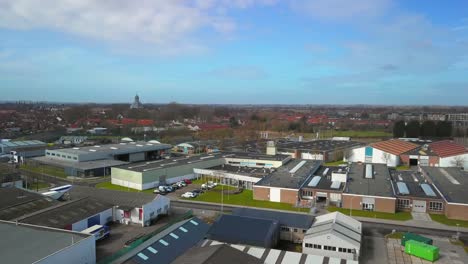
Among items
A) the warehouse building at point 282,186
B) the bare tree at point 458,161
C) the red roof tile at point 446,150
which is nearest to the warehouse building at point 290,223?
the warehouse building at point 282,186

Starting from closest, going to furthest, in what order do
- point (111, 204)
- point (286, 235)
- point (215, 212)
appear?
point (286, 235)
point (111, 204)
point (215, 212)

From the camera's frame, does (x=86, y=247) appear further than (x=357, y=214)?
No

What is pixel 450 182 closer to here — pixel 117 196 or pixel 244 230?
pixel 244 230

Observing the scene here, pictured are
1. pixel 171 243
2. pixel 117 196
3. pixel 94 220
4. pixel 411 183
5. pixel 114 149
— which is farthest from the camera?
pixel 114 149

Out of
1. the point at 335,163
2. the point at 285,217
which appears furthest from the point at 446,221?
the point at 335,163

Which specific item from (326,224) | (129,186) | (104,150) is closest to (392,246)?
(326,224)

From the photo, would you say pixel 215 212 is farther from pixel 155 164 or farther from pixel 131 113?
pixel 131 113

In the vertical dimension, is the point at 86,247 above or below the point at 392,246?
above
